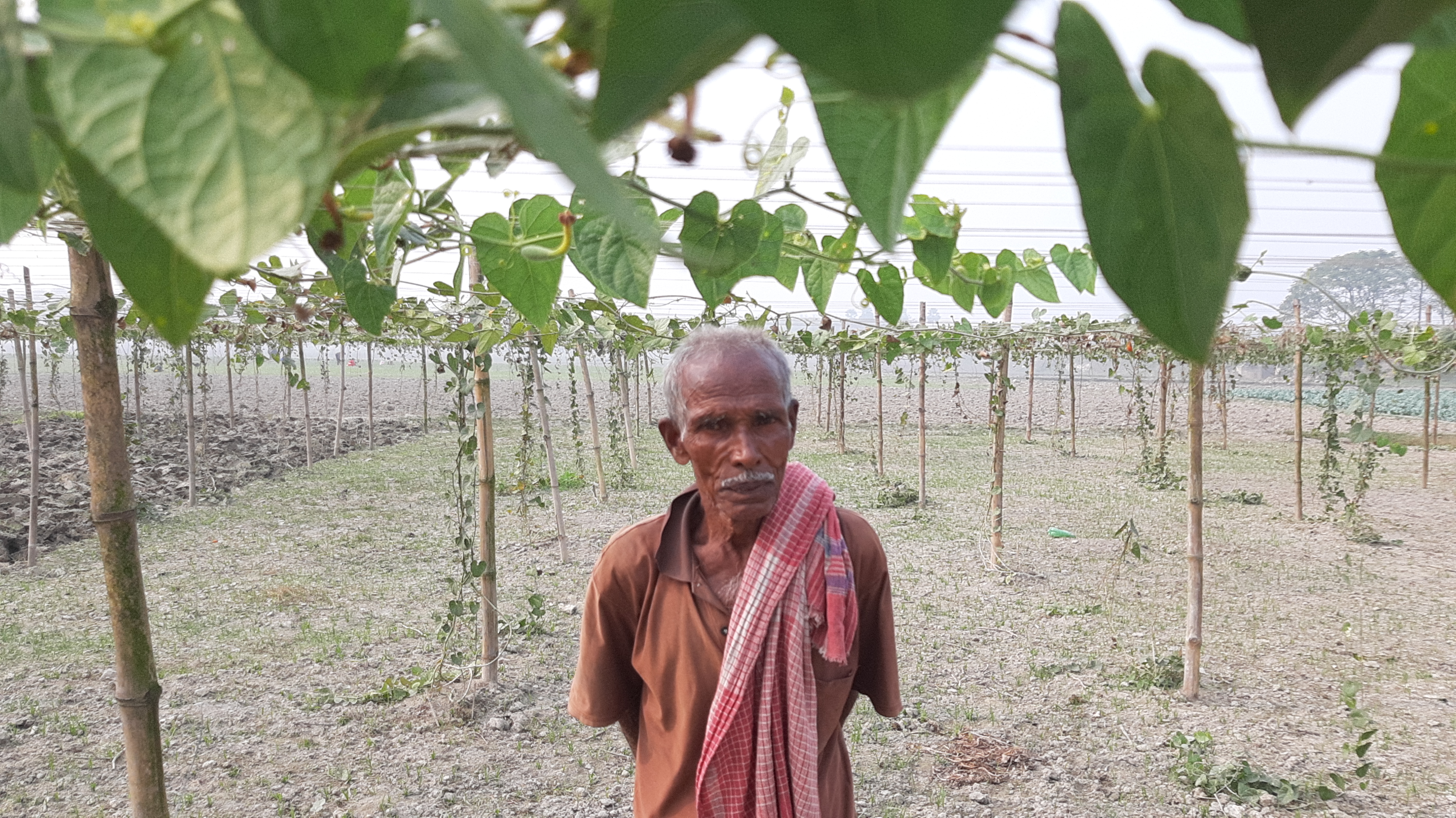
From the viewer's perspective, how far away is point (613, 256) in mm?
576

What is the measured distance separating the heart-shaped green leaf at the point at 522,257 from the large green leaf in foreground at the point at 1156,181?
0.49m

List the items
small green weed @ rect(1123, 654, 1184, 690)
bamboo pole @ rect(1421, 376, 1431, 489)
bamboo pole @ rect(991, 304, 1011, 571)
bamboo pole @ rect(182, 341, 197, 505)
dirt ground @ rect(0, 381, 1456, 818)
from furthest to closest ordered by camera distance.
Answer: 1. bamboo pole @ rect(1421, 376, 1431, 489)
2. bamboo pole @ rect(182, 341, 197, 505)
3. bamboo pole @ rect(991, 304, 1011, 571)
4. small green weed @ rect(1123, 654, 1184, 690)
5. dirt ground @ rect(0, 381, 1456, 818)

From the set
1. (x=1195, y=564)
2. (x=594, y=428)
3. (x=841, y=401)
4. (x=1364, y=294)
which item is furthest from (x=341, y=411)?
(x=1364, y=294)

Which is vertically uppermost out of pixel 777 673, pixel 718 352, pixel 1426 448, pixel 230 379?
pixel 718 352

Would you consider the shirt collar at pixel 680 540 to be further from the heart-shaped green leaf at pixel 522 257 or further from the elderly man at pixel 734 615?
the heart-shaped green leaf at pixel 522 257

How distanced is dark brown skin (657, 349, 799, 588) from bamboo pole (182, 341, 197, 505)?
6.46m

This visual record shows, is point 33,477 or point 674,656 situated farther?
point 33,477

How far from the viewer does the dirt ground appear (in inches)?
123

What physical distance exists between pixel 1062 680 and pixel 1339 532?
472 centimetres

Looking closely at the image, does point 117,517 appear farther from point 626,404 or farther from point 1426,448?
point 1426,448

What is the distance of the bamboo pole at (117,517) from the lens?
1.03 m

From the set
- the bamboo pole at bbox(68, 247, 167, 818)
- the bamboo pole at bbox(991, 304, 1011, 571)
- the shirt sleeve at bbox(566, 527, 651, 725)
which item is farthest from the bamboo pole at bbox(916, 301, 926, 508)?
the bamboo pole at bbox(68, 247, 167, 818)

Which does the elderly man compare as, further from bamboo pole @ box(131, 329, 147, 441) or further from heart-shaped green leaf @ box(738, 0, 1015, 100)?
bamboo pole @ box(131, 329, 147, 441)

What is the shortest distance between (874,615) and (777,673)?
295mm
